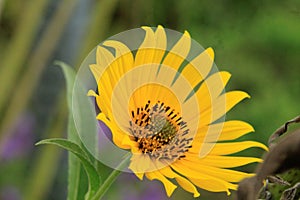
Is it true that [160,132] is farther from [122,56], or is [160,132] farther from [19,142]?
[19,142]

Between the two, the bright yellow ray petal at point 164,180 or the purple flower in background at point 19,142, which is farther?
the purple flower in background at point 19,142

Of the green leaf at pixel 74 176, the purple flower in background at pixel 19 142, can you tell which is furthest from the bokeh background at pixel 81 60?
the green leaf at pixel 74 176

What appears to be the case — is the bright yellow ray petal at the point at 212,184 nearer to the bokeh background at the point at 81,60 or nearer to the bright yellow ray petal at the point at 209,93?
the bright yellow ray petal at the point at 209,93

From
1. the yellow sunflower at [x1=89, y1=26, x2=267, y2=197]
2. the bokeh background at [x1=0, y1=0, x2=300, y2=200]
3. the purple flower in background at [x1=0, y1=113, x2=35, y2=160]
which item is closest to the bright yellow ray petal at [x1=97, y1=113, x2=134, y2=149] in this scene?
the yellow sunflower at [x1=89, y1=26, x2=267, y2=197]

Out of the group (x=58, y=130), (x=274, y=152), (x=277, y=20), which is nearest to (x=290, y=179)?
(x=274, y=152)

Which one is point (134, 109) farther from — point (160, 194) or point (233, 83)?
point (233, 83)

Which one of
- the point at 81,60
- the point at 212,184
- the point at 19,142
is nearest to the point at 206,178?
the point at 212,184

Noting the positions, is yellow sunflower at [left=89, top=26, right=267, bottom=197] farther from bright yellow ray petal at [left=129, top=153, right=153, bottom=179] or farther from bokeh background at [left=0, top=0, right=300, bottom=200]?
bokeh background at [left=0, top=0, right=300, bottom=200]
